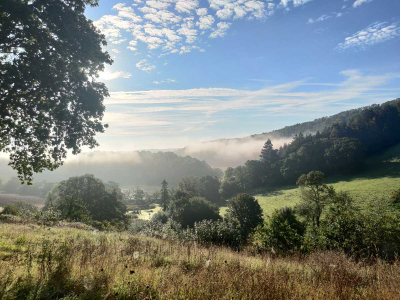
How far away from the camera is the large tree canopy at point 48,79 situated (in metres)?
9.88

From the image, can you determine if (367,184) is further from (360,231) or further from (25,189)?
(25,189)

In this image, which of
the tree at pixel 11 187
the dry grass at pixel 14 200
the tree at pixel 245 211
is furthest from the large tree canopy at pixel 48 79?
the tree at pixel 11 187

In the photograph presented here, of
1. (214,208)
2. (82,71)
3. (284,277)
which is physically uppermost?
(82,71)

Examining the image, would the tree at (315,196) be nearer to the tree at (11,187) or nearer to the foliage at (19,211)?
the foliage at (19,211)

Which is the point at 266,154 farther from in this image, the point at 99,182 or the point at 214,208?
the point at 99,182

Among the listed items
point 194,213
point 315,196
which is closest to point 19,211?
point 194,213

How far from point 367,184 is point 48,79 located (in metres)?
81.0

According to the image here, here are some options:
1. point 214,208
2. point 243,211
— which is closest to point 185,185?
point 214,208

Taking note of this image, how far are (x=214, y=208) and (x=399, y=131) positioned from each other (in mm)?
121586

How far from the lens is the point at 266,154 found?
10650 centimetres

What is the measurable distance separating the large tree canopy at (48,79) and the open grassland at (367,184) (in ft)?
170

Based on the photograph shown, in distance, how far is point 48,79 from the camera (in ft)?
35.1

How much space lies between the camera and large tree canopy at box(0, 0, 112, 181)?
988 centimetres

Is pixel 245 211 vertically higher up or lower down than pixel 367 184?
higher up
